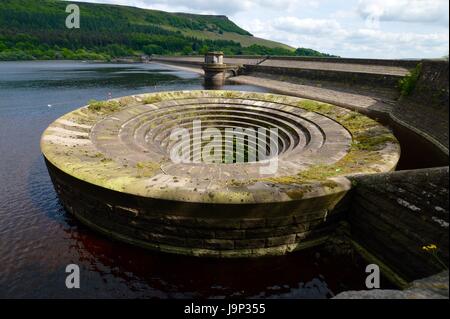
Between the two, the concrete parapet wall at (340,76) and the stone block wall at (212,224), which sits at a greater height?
the concrete parapet wall at (340,76)

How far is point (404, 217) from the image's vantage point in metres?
8.36

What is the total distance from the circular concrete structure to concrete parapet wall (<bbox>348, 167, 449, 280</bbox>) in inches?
38.6

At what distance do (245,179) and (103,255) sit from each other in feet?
19.0

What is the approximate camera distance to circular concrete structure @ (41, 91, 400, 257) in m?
9.16

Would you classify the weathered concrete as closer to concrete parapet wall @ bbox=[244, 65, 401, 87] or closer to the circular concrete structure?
the circular concrete structure

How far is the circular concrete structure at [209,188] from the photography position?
9.16m

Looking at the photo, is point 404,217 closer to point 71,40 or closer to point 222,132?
point 222,132

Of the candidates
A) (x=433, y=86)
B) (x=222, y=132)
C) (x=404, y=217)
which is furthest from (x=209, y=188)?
(x=433, y=86)

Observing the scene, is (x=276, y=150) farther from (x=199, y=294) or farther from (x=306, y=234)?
(x=199, y=294)

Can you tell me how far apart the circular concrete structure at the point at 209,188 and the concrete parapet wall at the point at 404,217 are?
0.98 m

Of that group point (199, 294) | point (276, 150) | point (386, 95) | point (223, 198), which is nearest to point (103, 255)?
point (199, 294)

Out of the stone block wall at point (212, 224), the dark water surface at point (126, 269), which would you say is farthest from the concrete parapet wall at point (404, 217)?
the dark water surface at point (126, 269)

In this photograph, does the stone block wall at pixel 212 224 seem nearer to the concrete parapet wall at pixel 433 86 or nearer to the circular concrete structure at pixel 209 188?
the circular concrete structure at pixel 209 188

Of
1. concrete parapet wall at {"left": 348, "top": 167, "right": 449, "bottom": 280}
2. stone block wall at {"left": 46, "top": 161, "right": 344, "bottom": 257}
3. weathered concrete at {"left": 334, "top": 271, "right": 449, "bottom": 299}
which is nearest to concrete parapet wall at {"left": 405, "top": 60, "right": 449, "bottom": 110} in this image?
concrete parapet wall at {"left": 348, "top": 167, "right": 449, "bottom": 280}
